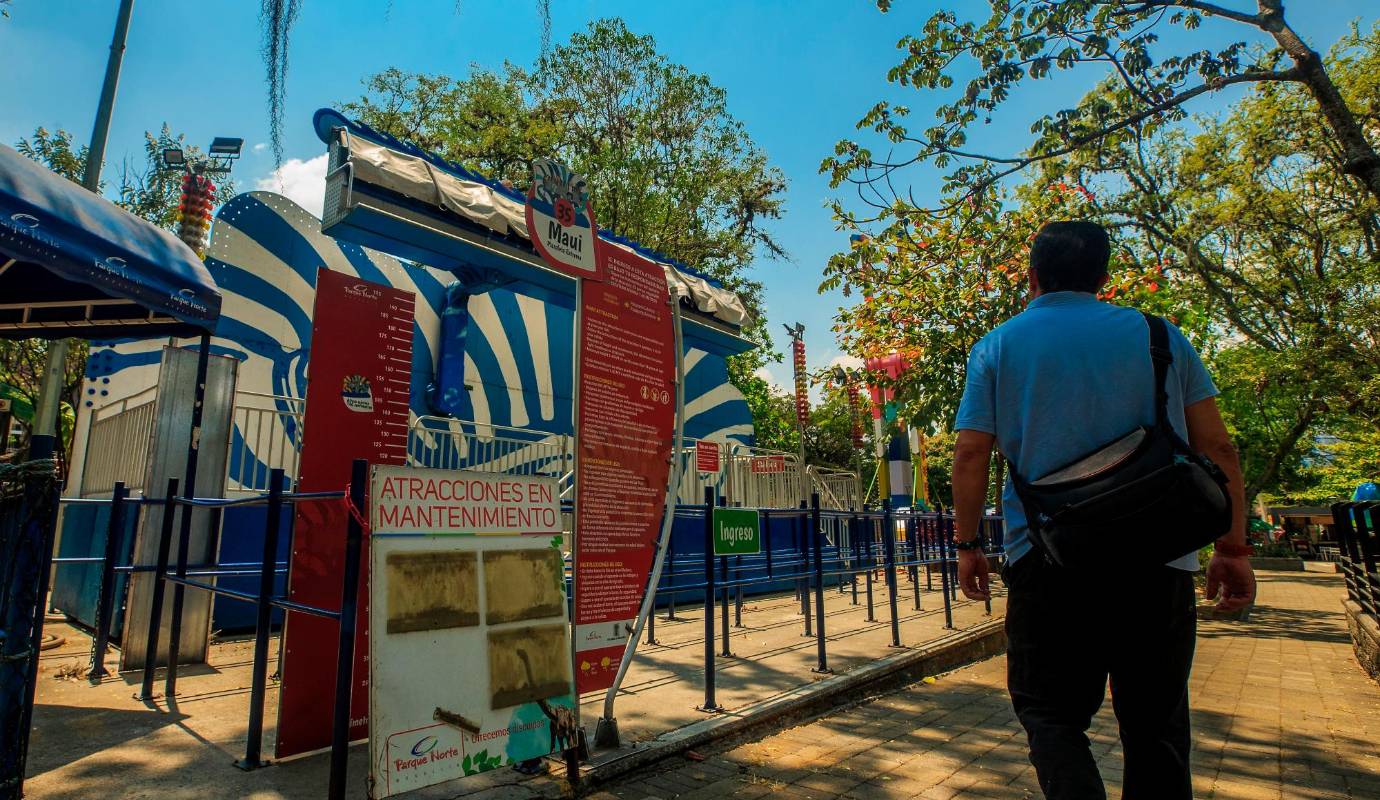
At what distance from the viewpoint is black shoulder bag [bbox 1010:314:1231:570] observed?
1.88 m

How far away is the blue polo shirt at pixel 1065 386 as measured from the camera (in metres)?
2.15

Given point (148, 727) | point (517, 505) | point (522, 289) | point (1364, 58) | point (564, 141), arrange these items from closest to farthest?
point (517, 505)
point (148, 727)
point (522, 289)
point (1364, 58)
point (564, 141)

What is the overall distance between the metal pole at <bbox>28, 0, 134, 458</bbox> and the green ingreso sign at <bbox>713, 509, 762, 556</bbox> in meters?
9.12

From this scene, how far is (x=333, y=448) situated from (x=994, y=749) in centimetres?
402

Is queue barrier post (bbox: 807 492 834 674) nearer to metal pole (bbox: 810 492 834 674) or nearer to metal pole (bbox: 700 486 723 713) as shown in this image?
metal pole (bbox: 810 492 834 674)

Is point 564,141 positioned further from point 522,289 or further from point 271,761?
point 271,761

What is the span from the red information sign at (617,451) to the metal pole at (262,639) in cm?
146

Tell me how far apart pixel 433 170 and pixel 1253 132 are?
1696 cm

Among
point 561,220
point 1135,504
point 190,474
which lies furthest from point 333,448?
point 1135,504

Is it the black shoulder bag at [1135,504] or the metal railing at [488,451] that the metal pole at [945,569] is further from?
the black shoulder bag at [1135,504]

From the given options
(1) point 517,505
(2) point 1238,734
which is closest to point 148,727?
(1) point 517,505

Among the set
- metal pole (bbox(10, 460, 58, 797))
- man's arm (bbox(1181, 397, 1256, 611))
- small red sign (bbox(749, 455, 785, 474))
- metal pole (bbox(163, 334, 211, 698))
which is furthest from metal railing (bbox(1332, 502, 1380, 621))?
metal pole (bbox(163, 334, 211, 698))

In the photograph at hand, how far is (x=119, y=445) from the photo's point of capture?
671 cm

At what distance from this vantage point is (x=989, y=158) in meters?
6.78
